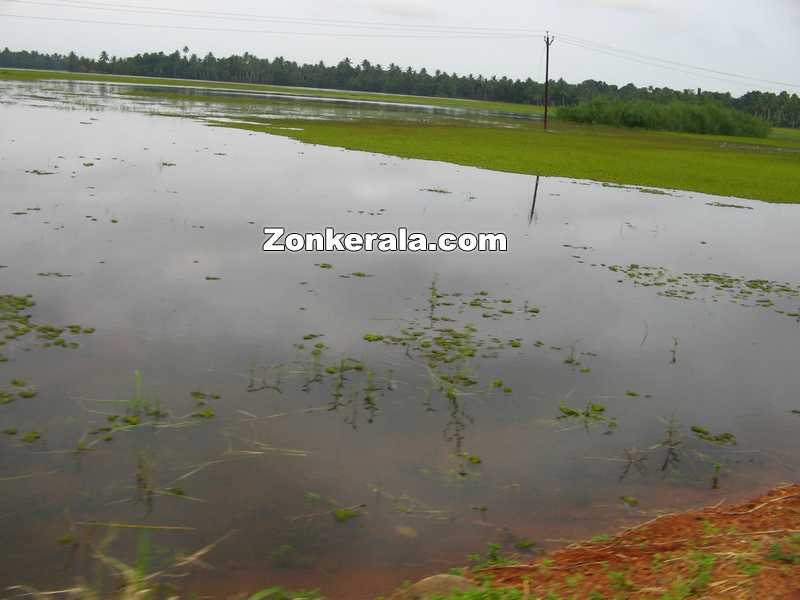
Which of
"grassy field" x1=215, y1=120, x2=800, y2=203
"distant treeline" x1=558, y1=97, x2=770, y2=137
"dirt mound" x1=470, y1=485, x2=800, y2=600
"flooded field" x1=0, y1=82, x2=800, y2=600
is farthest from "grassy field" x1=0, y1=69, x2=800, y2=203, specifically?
"distant treeline" x1=558, y1=97, x2=770, y2=137

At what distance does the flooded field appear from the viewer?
6.58 m

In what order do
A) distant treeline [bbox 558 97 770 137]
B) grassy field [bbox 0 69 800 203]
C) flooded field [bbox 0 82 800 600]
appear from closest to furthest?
flooded field [bbox 0 82 800 600] → grassy field [bbox 0 69 800 203] → distant treeline [bbox 558 97 770 137]

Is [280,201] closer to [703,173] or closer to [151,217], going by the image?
[151,217]

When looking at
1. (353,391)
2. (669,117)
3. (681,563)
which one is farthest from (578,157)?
(669,117)

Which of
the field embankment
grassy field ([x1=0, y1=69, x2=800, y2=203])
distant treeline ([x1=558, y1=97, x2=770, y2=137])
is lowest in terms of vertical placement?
the field embankment

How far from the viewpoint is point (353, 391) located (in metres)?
9.66

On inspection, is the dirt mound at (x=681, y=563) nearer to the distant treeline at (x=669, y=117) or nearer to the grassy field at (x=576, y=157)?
the grassy field at (x=576, y=157)

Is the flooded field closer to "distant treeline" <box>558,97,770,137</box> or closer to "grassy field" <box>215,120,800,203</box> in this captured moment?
"grassy field" <box>215,120,800,203</box>

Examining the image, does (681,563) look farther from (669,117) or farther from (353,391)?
(669,117)

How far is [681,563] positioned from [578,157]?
41903 millimetres

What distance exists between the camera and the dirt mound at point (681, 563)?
17.6 ft

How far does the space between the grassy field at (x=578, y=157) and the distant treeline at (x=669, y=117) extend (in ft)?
147

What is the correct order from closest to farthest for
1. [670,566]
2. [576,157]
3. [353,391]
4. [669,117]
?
[670,566]
[353,391]
[576,157]
[669,117]

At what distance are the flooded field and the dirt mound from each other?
499 mm
